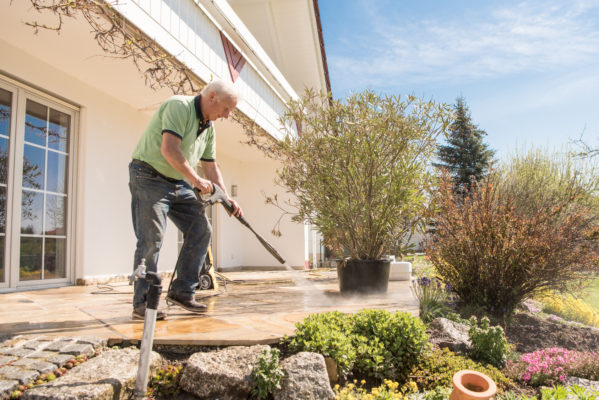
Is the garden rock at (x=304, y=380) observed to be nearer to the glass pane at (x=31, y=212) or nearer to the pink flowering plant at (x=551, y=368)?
the pink flowering plant at (x=551, y=368)

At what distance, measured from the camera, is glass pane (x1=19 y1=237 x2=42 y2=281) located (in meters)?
4.26

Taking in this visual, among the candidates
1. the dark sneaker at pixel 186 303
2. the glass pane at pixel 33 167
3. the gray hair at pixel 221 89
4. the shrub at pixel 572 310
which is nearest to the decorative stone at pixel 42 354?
the dark sneaker at pixel 186 303

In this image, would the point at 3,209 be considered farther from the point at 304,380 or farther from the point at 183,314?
the point at 304,380

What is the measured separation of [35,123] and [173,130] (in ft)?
10.1

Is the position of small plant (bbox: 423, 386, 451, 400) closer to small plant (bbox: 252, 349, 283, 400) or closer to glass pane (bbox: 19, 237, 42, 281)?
small plant (bbox: 252, 349, 283, 400)

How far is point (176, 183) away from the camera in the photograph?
2.66 m

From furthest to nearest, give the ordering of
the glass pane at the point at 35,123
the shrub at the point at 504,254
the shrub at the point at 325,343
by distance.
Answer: the glass pane at the point at 35,123
the shrub at the point at 504,254
the shrub at the point at 325,343

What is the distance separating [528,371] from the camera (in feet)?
7.57

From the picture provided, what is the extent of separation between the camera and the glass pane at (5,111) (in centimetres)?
411

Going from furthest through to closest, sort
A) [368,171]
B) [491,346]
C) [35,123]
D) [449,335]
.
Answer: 1. [35,123]
2. [368,171]
3. [449,335]
4. [491,346]

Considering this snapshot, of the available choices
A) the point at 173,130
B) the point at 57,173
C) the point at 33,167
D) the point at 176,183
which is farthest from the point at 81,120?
the point at 173,130

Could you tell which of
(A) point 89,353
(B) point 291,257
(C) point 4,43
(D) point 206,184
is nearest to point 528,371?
(D) point 206,184

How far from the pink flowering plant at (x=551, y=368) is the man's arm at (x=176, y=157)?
215 cm

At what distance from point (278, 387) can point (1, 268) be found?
12.2 feet
